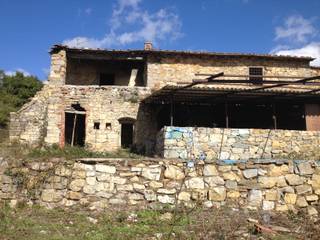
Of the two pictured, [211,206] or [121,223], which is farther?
[211,206]

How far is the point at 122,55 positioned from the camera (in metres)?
17.8

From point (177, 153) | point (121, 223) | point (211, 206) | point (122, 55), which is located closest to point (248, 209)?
point (211, 206)

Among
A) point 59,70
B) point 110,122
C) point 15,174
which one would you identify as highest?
point 59,70

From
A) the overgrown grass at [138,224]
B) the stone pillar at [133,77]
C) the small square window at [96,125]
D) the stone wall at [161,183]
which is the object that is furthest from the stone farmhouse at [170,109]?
the overgrown grass at [138,224]

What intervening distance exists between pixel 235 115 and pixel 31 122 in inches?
365

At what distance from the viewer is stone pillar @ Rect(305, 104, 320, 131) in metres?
16.1

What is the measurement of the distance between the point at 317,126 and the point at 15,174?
12.5m

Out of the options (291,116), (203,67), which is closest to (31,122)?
(203,67)

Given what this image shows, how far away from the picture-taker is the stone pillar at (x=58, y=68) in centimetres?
1706

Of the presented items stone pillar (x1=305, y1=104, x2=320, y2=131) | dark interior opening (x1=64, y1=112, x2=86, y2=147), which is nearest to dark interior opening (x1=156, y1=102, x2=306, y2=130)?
stone pillar (x1=305, y1=104, x2=320, y2=131)

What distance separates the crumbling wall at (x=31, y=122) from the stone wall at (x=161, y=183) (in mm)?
7397

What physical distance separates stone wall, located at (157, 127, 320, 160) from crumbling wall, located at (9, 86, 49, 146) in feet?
17.4

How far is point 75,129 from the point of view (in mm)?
17734

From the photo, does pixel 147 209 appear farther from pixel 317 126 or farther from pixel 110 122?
pixel 317 126
